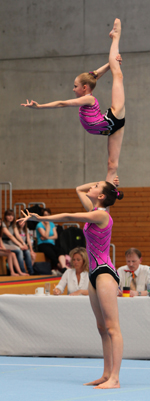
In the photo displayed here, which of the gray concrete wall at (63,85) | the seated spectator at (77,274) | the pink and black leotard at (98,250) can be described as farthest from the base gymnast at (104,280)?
the gray concrete wall at (63,85)

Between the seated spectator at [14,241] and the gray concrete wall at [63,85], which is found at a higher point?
the gray concrete wall at [63,85]

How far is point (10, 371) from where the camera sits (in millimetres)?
4316

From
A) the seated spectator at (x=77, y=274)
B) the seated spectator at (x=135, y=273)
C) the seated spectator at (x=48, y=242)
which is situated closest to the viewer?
the seated spectator at (x=135, y=273)

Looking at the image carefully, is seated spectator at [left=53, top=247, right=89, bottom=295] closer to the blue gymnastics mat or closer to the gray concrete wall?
the blue gymnastics mat

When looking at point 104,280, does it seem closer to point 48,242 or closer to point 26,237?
point 26,237

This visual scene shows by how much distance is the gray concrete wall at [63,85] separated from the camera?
36.9ft

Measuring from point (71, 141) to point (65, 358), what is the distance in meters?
7.00

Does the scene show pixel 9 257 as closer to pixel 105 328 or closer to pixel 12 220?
pixel 12 220

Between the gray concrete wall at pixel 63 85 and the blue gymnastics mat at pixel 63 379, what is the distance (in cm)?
679

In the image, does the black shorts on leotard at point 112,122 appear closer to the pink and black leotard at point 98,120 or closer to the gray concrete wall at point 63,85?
the pink and black leotard at point 98,120

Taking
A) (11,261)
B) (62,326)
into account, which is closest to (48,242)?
(11,261)

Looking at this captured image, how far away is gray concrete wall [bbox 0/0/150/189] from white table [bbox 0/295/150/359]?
6.23 metres

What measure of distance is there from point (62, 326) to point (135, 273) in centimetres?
100

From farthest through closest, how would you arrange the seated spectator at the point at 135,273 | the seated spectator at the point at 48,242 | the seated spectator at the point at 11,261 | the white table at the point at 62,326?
the seated spectator at the point at 48,242 → the seated spectator at the point at 11,261 → the seated spectator at the point at 135,273 → the white table at the point at 62,326
